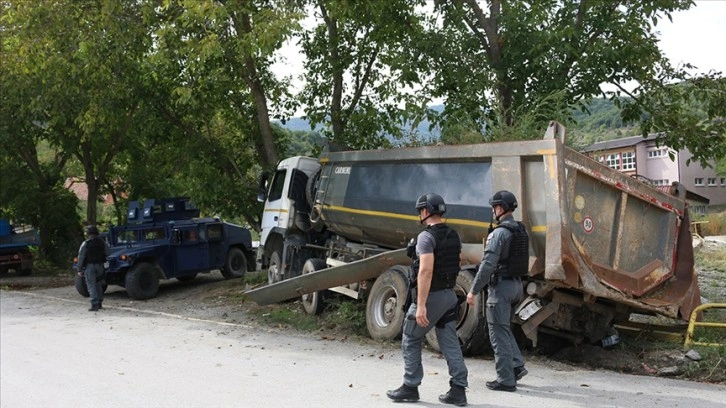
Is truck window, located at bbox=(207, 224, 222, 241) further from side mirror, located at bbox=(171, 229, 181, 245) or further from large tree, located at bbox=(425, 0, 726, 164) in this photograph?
large tree, located at bbox=(425, 0, 726, 164)

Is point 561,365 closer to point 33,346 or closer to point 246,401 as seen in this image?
point 246,401

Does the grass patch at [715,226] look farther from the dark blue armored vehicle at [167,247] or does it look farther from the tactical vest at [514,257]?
the tactical vest at [514,257]

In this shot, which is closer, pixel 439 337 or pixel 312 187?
pixel 439 337

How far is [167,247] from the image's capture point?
16.5 meters

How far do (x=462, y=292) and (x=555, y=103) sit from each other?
463cm

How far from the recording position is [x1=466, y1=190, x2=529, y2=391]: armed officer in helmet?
6719mm

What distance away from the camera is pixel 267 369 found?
320 inches

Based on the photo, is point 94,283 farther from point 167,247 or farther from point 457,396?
point 457,396

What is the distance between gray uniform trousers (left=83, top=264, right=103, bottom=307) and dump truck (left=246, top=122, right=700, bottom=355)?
461 cm

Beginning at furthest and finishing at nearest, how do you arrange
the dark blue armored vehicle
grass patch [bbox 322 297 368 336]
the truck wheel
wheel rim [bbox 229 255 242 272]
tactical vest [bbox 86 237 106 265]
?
wheel rim [bbox 229 255 242 272]
the dark blue armored vehicle
tactical vest [bbox 86 237 106 265]
grass patch [bbox 322 297 368 336]
the truck wheel

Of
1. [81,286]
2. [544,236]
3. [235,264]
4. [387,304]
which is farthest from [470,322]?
[235,264]

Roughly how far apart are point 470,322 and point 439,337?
7.19 ft

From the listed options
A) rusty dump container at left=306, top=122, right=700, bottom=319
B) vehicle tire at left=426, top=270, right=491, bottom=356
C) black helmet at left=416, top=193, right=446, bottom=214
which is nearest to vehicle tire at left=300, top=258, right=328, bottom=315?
rusty dump container at left=306, top=122, right=700, bottom=319

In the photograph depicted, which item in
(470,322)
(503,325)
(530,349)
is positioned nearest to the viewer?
(503,325)
